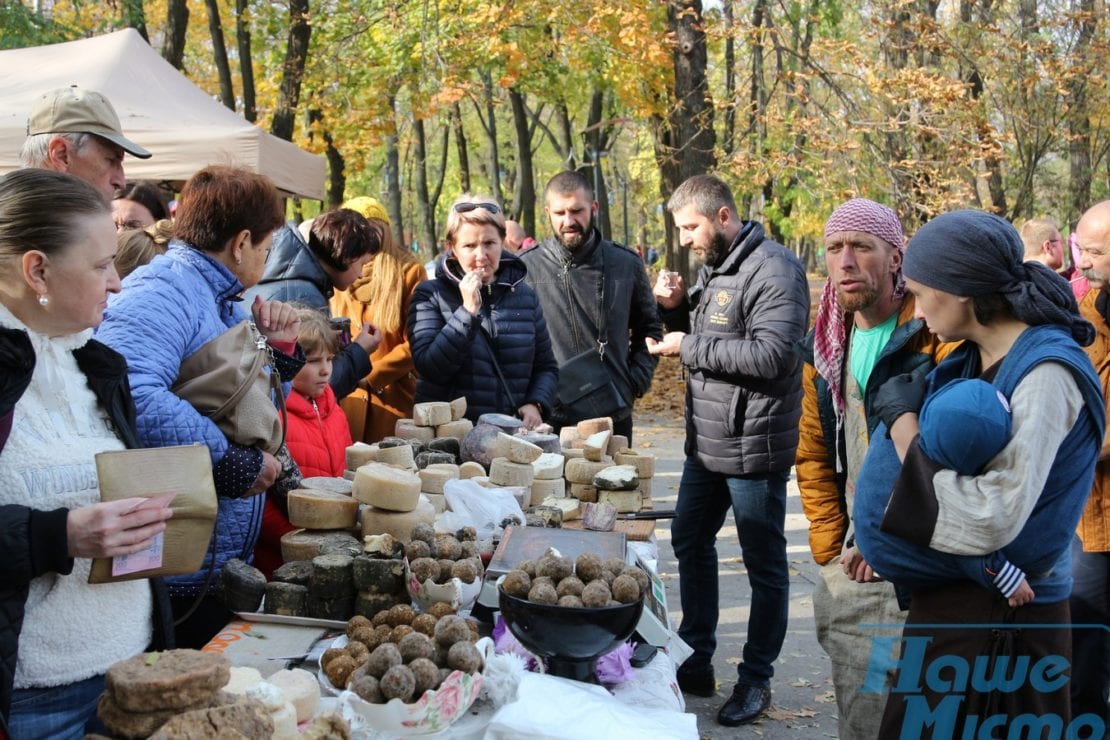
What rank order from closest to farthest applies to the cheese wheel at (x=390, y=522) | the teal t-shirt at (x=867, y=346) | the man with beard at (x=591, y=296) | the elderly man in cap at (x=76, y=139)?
the cheese wheel at (x=390, y=522), the teal t-shirt at (x=867, y=346), the elderly man in cap at (x=76, y=139), the man with beard at (x=591, y=296)

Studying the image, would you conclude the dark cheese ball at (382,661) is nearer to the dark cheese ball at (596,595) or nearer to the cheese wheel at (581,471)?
the dark cheese ball at (596,595)

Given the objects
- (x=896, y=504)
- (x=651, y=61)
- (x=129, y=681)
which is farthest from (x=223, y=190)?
(x=651, y=61)

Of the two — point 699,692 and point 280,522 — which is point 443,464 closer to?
point 280,522

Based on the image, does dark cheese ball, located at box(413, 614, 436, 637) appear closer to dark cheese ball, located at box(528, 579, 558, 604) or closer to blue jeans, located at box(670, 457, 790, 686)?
dark cheese ball, located at box(528, 579, 558, 604)

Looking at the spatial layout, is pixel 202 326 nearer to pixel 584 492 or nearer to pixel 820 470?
pixel 584 492

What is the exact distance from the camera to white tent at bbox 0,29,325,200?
786cm

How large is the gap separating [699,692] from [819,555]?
139 centimetres

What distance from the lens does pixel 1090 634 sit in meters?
4.05

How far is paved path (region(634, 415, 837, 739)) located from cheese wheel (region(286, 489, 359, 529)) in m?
2.25

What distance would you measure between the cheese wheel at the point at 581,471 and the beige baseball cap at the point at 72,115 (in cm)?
208

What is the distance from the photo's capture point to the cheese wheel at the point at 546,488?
386 centimetres

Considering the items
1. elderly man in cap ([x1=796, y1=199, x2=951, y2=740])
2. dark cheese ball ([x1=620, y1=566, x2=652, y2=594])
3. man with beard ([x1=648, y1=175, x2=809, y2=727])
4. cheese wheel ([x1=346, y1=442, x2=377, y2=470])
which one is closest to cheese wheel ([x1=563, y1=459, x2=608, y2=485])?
man with beard ([x1=648, y1=175, x2=809, y2=727])

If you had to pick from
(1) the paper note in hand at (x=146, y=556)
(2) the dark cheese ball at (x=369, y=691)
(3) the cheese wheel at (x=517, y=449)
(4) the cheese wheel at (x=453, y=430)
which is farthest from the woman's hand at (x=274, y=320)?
(2) the dark cheese ball at (x=369, y=691)

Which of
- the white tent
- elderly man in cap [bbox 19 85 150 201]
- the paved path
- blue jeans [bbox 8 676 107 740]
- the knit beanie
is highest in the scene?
the white tent
